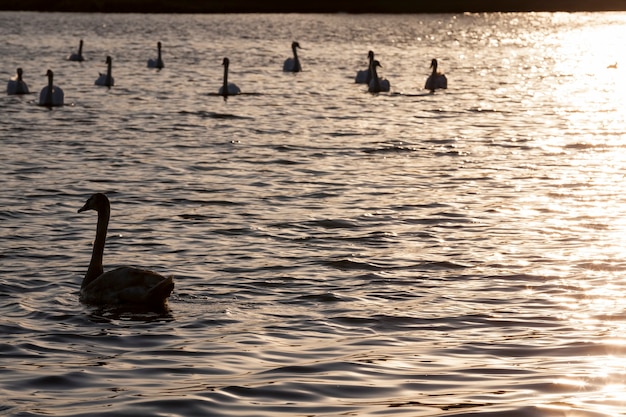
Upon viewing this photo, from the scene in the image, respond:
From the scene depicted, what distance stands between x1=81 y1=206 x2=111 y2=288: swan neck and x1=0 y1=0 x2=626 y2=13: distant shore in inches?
5432

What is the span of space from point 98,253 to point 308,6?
493ft

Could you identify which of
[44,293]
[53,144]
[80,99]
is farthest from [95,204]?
[80,99]

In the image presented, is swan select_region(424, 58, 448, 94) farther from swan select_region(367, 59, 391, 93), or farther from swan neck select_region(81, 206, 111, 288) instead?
swan neck select_region(81, 206, 111, 288)

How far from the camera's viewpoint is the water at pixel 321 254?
1119cm

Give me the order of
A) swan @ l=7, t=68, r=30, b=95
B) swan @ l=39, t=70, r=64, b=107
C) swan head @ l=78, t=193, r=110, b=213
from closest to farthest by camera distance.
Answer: swan head @ l=78, t=193, r=110, b=213
swan @ l=39, t=70, r=64, b=107
swan @ l=7, t=68, r=30, b=95

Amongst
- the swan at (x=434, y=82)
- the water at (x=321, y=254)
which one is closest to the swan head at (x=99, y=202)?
the water at (x=321, y=254)

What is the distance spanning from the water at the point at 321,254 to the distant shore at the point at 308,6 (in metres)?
110

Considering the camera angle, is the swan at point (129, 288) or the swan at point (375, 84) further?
the swan at point (375, 84)

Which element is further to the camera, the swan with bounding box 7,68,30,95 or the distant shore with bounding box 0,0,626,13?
the distant shore with bounding box 0,0,626,13

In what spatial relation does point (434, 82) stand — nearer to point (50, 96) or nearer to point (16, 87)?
point (16, 87)

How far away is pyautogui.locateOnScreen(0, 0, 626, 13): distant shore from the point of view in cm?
15088

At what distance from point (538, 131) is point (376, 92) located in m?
12.5

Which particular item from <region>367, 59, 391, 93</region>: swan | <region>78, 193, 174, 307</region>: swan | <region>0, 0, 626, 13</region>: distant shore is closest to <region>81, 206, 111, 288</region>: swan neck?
<region>78, 193, 174, 307</region>: swan

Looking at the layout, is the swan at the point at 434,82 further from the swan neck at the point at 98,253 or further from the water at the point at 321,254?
the swan neck at the point at 98,253
